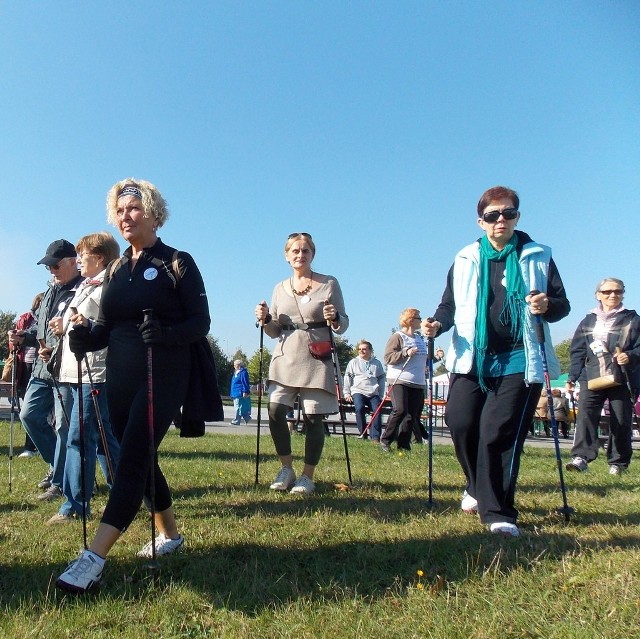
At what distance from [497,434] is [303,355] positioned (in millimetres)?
2023

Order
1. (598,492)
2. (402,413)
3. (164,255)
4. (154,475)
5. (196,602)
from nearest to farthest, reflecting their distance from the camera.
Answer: (196,602) < (154,475) < (164,255) < (598,492) < (402,413)

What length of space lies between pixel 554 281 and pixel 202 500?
3287 mm

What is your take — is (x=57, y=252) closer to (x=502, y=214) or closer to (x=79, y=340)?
(x=79, y=340)

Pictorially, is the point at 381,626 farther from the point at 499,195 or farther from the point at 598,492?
the point at 598,492

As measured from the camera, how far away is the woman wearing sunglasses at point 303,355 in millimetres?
5504

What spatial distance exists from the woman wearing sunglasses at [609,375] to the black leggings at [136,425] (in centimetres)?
585

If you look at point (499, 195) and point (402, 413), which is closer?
point (499, 195)

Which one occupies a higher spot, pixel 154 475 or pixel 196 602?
pixel 154 475

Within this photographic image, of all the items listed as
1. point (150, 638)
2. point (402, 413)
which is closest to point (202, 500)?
point (150, 638)

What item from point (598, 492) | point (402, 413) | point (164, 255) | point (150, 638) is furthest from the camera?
point (402, 413)

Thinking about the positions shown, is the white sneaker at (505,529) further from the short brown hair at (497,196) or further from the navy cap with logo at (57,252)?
the navy cap with logo at (57,252)

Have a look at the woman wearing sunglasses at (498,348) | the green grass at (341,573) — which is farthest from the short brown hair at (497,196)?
the green grass at (341,573)

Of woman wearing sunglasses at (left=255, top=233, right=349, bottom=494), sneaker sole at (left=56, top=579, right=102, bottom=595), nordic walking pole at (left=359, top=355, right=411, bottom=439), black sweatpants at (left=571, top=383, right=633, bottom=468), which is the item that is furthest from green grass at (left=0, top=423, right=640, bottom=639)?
nordic walking pole at (left=359, top=355, right=411, bottom=439)

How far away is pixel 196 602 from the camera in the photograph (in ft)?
9.22
